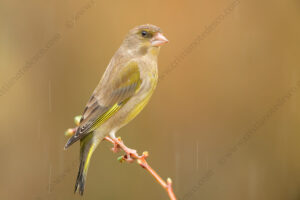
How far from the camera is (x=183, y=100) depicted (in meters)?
4.88

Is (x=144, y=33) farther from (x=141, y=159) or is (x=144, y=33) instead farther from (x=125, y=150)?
(x=141, y=159)

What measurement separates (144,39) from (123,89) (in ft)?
1.06

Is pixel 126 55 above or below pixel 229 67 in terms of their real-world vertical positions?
above

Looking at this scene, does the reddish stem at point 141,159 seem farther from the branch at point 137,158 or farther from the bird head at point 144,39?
the bird head at point 144,39

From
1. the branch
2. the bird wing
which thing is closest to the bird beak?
the bird wing

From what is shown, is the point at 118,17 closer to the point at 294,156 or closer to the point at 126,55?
the point at 126,55

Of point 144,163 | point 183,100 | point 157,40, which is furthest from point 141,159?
point 183,100

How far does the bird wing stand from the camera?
101 inches

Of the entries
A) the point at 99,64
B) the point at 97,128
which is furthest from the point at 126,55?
the point at 99,64

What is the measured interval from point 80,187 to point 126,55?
1.05 m

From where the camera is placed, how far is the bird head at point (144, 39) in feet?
8.89

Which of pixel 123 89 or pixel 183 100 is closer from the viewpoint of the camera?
pixel 123 89

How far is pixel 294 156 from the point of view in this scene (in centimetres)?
514

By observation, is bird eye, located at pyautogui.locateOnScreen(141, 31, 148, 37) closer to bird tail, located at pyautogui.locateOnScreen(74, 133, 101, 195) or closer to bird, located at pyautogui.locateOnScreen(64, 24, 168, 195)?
bird, located at pyautogui.locateOnScreen(64, 24, 168, 195)
